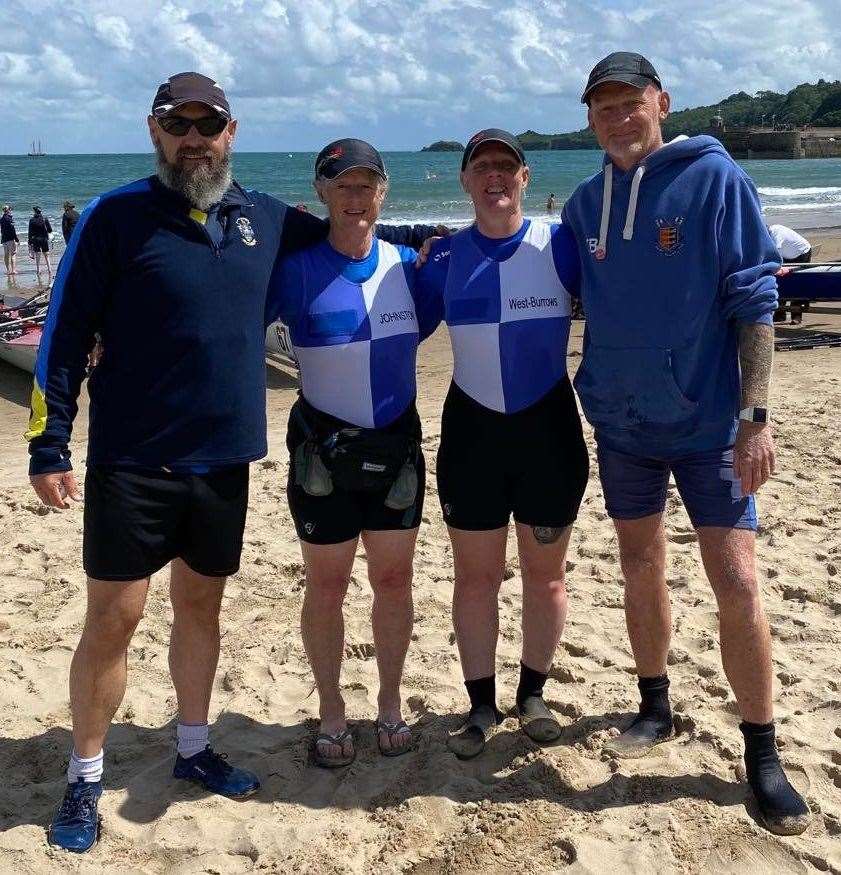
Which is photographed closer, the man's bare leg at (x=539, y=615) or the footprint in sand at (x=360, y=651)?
the man's bare leg at (x=539, y=615)

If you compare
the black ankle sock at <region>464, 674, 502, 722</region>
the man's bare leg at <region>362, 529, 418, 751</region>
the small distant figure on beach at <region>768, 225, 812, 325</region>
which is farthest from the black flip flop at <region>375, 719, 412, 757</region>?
the small distant figure on beach at <region>768, 225, 812, 325</region>

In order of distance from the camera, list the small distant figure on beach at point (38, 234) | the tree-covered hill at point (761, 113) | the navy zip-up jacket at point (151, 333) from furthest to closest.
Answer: the tree-covered hill at point (761, 113) → the small distant figure on beach at point (38, 234) → the navy zip-up jacket at point (151, 333)

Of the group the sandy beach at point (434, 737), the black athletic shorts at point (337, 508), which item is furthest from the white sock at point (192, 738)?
the black athletic shorts at point (337, 508)

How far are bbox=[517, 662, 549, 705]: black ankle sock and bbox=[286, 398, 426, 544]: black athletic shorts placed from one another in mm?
713

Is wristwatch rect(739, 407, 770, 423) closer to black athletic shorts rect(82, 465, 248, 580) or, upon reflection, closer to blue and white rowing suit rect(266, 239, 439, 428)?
blue and white rowing suit rect(266, 239, 439, 428)

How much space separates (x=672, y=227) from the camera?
102 inches

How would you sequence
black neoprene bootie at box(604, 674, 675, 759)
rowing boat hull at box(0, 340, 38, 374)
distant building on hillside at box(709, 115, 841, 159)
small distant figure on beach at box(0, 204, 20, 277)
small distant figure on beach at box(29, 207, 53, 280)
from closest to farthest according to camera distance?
1. black neoprene bootie at box(604, 674, 675, 759)
2. rowing boat hull at box(0, 340, 38, 374)
3. small distant figure on beach at box(29, 207, 53, 280)
4. small distant figure on beach at box(0, 204, 20, 277)
5. distant building on hillside at box(709, 115, 841, 159)

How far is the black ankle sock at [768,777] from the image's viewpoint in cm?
262

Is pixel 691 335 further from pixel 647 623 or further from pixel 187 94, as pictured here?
pixel 187 94

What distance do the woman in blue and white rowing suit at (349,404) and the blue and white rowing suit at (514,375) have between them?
0.53ft

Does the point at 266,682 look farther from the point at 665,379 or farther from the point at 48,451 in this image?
the point at 665,379

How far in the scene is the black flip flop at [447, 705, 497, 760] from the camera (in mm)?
3012

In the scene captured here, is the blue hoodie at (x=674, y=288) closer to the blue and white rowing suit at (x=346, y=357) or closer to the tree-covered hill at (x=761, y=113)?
the blue and white rowing suit at (x=346, y=357)

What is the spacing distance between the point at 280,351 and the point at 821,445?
486 cm
